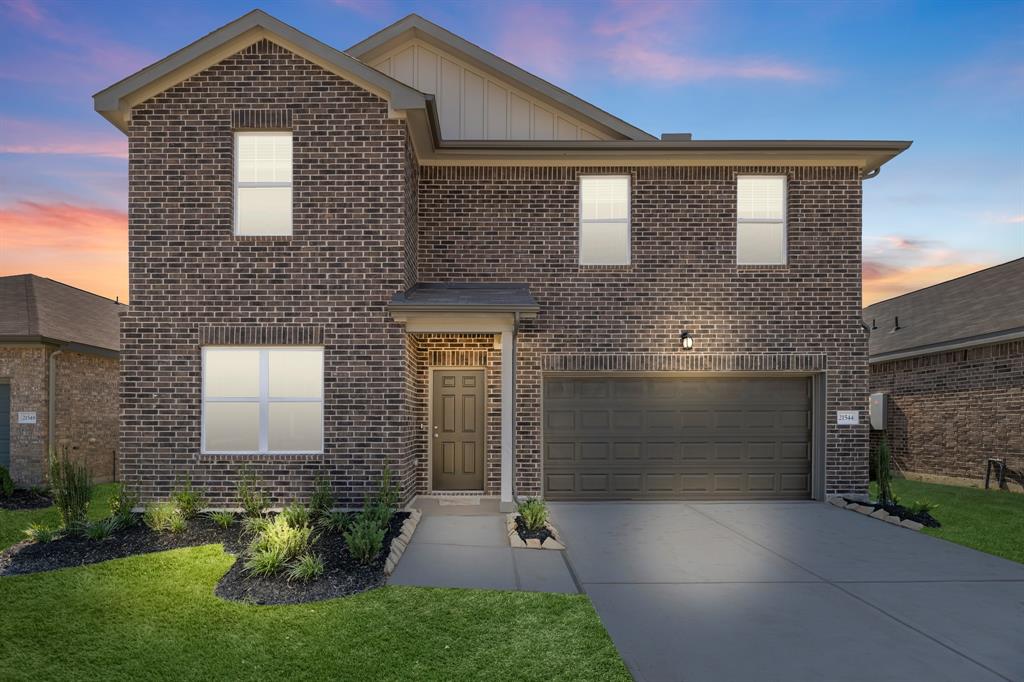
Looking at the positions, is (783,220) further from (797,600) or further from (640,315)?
(797,600)

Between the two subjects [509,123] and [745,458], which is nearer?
[745,458]

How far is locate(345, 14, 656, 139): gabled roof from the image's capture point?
12.2 metres

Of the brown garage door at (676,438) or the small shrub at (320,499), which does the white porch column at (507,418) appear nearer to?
the brown garage door at (676,438)

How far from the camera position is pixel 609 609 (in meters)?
5.80

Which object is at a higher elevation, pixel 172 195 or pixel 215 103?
pixel 215 103

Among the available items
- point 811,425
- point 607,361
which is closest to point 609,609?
point 607,361

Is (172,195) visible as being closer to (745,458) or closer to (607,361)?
(607,361)

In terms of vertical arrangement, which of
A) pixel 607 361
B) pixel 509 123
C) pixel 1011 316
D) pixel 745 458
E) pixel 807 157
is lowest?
pixel 745 458

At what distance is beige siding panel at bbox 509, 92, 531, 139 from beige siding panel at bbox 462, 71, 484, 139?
1.92ft

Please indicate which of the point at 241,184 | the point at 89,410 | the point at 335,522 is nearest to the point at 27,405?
the point at 89,410

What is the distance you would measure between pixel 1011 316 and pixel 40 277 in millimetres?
23546

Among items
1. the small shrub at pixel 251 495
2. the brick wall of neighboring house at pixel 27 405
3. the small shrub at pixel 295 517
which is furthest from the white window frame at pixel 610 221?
the brick wall of neighboring house at pixel 27 405

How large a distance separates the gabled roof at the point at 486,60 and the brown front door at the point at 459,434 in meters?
5.40

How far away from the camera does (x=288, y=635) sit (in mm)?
5273
